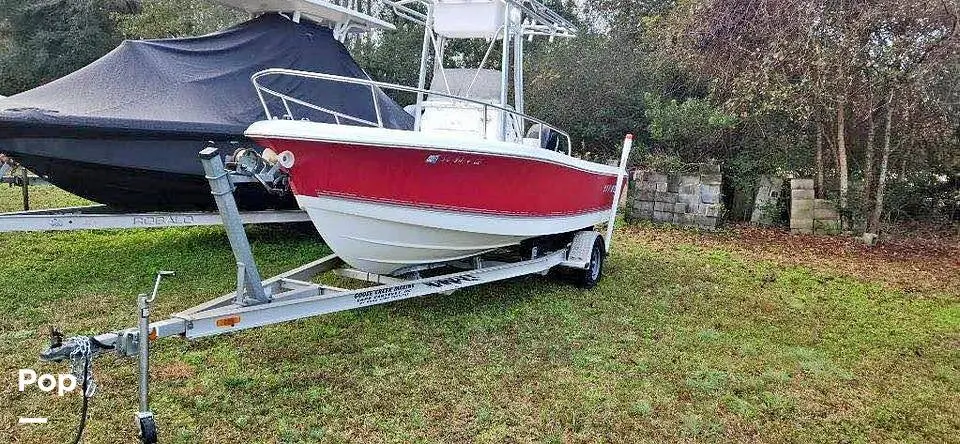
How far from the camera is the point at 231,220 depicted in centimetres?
273

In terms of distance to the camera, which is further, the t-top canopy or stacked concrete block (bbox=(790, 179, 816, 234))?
stacked concrete block (bbox=(790, 179, 816, 234))

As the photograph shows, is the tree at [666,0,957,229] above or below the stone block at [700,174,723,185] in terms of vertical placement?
above

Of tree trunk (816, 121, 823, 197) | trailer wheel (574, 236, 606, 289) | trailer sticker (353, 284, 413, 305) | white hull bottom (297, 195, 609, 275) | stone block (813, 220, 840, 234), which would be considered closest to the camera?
trailer sticker (353, 284, 413, 305)

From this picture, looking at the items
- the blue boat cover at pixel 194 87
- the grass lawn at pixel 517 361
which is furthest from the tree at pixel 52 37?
the blue boat cover at pixel 194 87

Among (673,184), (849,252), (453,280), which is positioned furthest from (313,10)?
(849,252)

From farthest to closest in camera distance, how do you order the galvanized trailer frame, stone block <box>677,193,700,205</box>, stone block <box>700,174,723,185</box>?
stone block <box>677,193,700,205</box> → stone block <box>700,174,723,185</box> → the galvanized trailer frame

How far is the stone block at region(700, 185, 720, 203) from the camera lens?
27.6ft

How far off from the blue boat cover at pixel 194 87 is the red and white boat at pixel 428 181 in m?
0.94

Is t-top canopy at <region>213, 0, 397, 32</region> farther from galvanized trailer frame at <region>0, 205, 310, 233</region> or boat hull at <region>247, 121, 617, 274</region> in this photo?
boat hull at <region>247, 121, 617, 274</region>

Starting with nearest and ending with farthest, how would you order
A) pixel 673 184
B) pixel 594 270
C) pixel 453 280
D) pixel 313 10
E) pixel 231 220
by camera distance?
pixel 231 220, pixel 453 280, pixel 594 270, pixel 313 10, pixel 673 184

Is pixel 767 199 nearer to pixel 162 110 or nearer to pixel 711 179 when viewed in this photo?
pixel 711 179

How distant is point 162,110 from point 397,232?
2.26 m

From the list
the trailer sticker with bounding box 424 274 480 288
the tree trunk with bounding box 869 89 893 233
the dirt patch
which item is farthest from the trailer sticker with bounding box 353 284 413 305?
the tree trunk with bounding box 869 89 893 233

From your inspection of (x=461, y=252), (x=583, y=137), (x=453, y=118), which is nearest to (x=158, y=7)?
(x=583, y=137)
